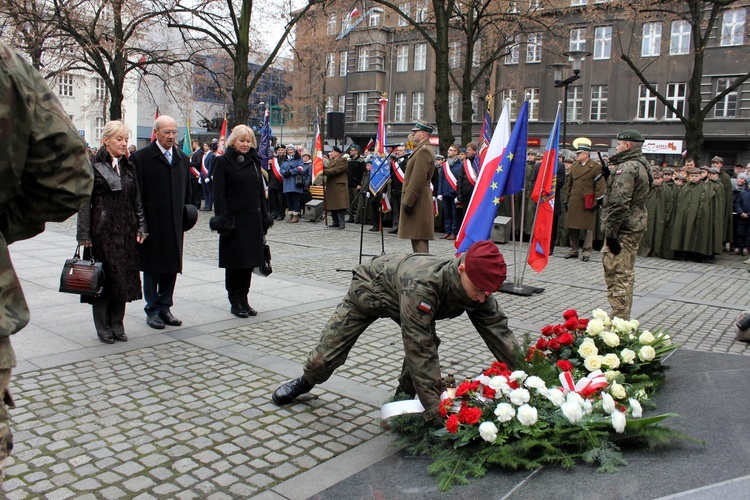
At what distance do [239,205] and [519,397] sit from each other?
4256 millimetres

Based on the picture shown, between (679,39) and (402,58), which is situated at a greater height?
(402,58)

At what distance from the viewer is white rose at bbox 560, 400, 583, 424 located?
3271 millimetres

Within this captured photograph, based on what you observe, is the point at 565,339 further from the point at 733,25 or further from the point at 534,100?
the point at 534,100

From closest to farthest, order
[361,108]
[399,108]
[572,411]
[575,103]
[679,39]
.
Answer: [572,411] < [679,39] < [575,103] < [399,108] < [361,108]

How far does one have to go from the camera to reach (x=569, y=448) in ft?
10.6

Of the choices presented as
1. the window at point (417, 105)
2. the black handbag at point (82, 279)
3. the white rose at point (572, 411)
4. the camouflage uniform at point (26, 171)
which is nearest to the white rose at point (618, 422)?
the white rose at point (572, 411)

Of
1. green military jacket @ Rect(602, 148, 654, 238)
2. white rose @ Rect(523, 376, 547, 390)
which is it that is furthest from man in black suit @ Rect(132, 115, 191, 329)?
green military jacket @ Rect(602, 148, 654, 238)

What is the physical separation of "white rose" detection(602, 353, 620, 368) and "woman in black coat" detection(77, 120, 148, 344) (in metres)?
4.05

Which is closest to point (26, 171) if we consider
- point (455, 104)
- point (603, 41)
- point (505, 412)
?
point (505, 412)

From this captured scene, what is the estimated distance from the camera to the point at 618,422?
3.15 m

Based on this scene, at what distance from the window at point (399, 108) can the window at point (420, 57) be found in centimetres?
238

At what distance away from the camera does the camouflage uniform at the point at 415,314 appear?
352cm

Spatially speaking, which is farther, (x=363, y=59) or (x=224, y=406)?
(x=363, y=59)

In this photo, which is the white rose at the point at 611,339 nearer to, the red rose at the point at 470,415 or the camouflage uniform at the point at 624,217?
the red rose at the point at 470,415
